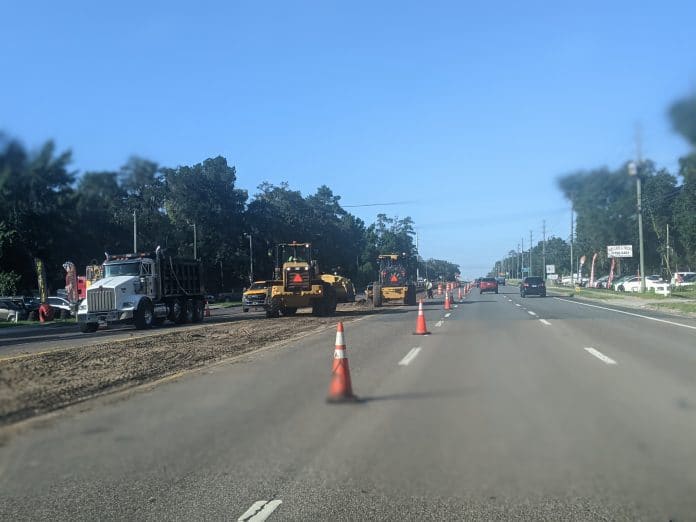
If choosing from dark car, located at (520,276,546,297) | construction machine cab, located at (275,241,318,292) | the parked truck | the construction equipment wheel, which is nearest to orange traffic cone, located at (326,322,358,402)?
the parked truck

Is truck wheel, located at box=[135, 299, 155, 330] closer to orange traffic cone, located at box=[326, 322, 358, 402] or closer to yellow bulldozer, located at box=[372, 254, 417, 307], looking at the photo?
yellow bulldozer, located at box=[372, 254, 417, 307]

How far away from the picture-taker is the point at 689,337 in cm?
1845

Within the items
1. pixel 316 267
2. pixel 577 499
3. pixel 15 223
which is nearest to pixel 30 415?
pixel 15 223

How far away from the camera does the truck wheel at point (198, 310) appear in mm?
32875

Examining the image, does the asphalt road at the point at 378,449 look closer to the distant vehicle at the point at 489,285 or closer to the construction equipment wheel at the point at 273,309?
the construction equipment wheel at the point at 273,309

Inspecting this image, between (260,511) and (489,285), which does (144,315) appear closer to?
(260,511)

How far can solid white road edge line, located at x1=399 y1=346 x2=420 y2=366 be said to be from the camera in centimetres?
1373

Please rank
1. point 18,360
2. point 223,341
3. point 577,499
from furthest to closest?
point 223,341, point 18,360, point 577,499

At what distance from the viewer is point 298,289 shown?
31.5 metres

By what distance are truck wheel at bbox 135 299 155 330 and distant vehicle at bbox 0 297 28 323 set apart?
17438 mm

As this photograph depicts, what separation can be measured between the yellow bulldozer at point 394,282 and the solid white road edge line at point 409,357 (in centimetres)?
2540

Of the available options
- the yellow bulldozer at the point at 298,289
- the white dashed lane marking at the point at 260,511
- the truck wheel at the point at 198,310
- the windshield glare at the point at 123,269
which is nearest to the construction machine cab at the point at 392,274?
the yellow bulldozer at the point at 298,289

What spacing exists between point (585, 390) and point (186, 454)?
5.98m

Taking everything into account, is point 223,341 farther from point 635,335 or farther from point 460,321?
point 635,335
